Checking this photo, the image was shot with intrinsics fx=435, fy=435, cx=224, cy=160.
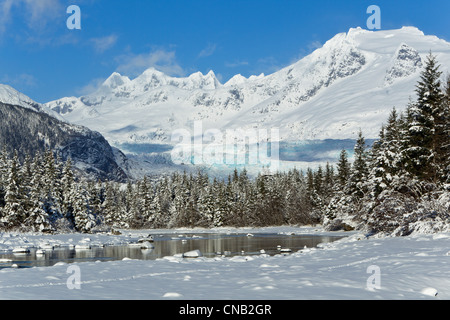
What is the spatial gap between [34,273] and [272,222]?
278 ft

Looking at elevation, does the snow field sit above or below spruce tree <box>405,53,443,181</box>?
below

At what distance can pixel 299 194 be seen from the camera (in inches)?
3910

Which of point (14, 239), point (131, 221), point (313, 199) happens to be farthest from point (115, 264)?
point (131, 221)

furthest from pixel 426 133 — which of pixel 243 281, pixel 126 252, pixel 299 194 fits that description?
pixel 299 194

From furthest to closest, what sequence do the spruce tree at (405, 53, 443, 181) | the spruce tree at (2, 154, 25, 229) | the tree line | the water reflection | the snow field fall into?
the spruce tree at (2, 154, 25, 229), the spruce tree at (405, 53, 443, 181), the tree line, the water reflection, the snow field

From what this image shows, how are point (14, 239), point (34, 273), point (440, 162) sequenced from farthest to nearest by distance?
point (14, 239)
point (440, 162)
point (34, 273)

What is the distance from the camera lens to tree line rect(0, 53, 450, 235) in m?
30.4

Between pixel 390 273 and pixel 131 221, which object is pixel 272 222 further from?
pixel 390 273

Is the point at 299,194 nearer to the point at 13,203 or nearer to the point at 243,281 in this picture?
the point at 13,203

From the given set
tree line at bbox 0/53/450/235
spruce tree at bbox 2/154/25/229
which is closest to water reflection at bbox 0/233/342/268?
tree line at bbox 0/53/450/235

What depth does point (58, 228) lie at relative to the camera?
183 feet

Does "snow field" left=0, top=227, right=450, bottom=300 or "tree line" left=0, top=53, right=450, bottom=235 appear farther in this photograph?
"tree line" left=0, top=53, right=450, bottom=235

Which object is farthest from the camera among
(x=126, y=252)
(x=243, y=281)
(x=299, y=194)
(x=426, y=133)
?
(x=299, y=194)

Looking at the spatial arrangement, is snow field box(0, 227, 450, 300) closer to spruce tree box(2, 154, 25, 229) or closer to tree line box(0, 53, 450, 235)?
tree line box(0, 53, 450, 235)
